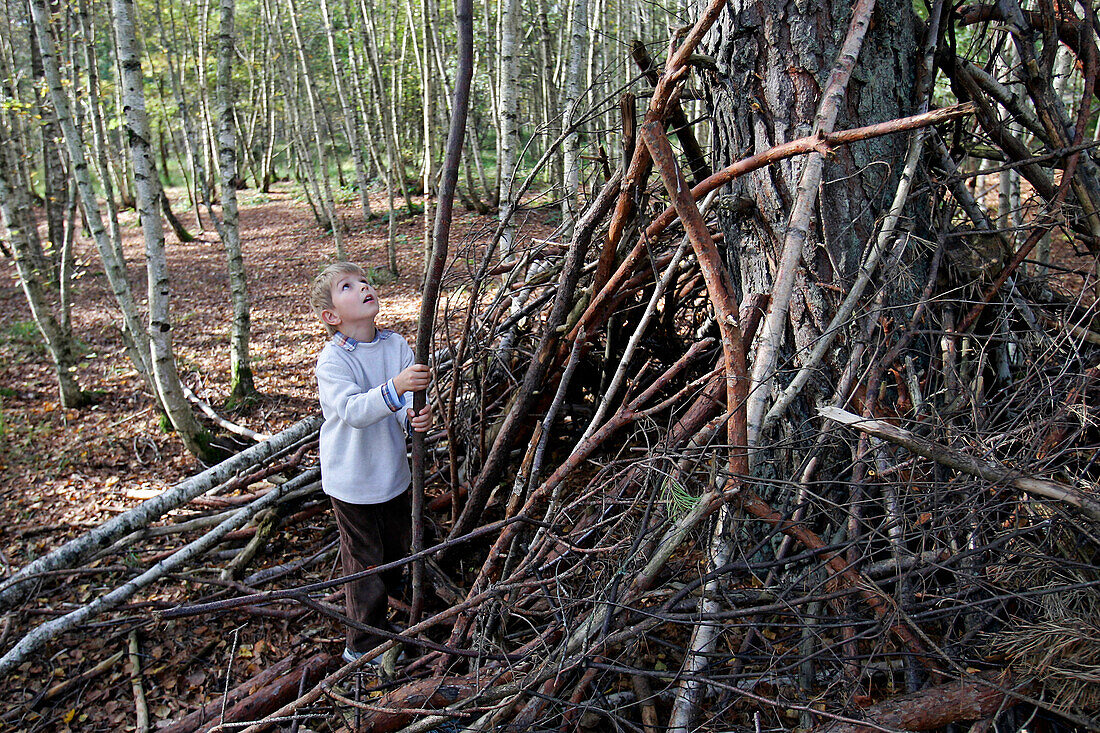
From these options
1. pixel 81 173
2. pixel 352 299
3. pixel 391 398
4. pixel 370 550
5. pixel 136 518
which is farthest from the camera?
pixel 81 173

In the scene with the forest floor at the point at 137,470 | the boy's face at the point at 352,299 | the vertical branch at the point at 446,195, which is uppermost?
the vertical branch at the point at 446,195

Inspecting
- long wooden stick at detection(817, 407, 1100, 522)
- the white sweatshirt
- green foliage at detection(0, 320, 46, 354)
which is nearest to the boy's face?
the white sweatshirt

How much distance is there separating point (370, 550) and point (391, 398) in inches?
31.0

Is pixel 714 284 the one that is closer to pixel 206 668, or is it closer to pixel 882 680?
pixel 882 680

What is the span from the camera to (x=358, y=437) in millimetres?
2574

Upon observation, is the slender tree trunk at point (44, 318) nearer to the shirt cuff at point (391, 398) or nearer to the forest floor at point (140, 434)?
the forest floor at point (140, 434)

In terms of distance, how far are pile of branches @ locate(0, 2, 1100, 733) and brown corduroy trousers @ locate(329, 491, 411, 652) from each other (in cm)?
18

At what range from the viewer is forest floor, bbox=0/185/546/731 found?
270 centimetres

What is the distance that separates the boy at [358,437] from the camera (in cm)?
251

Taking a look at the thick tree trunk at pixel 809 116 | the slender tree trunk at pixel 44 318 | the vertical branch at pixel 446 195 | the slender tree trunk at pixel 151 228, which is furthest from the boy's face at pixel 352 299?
the slender tree trunk at pixel 44 318

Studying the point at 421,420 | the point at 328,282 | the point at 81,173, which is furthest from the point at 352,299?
the point at 81,173

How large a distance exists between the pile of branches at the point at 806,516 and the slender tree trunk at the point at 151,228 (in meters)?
2.06

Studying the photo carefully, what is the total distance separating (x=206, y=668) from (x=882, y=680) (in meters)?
2.60

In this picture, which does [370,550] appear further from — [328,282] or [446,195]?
[446,195]
